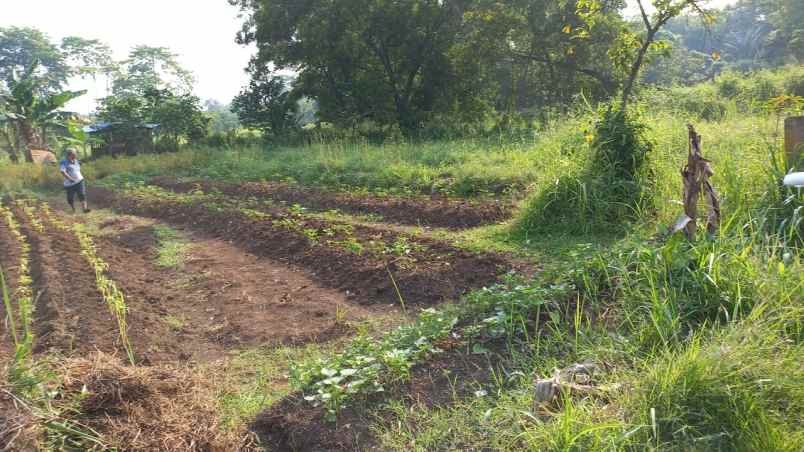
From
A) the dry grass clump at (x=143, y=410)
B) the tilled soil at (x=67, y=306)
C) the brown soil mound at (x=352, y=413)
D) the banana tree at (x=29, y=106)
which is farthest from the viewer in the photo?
the banana tree at (x=29, y=106)

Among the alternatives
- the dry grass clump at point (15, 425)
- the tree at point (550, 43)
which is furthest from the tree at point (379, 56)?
the dry grass clump at point (15, 425)

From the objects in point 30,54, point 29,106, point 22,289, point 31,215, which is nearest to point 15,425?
point 22,289

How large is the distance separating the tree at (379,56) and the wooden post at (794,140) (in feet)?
46.2

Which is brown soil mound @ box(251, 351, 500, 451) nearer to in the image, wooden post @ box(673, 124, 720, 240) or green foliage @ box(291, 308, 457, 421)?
green foliage @ box(291, 308, 457, 421)

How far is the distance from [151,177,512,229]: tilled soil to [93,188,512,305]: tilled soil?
1.11m

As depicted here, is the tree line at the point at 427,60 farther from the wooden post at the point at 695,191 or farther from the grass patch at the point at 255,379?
the grass patch at the point at 255,379

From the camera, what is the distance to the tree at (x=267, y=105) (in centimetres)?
2408

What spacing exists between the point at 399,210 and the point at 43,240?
5.37 metres

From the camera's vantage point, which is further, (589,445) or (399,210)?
(399,210)

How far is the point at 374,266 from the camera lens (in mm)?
5773

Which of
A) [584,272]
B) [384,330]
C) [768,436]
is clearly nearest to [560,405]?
[768,436]

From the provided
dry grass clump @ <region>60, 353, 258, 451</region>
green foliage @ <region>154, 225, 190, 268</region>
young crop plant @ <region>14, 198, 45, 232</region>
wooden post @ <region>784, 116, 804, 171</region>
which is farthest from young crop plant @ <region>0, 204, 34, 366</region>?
wooden post @ <region>784, 116, 804, 171</region>

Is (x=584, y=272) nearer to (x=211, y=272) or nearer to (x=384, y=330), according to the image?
(x=384, y=330)

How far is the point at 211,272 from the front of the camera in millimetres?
6652
